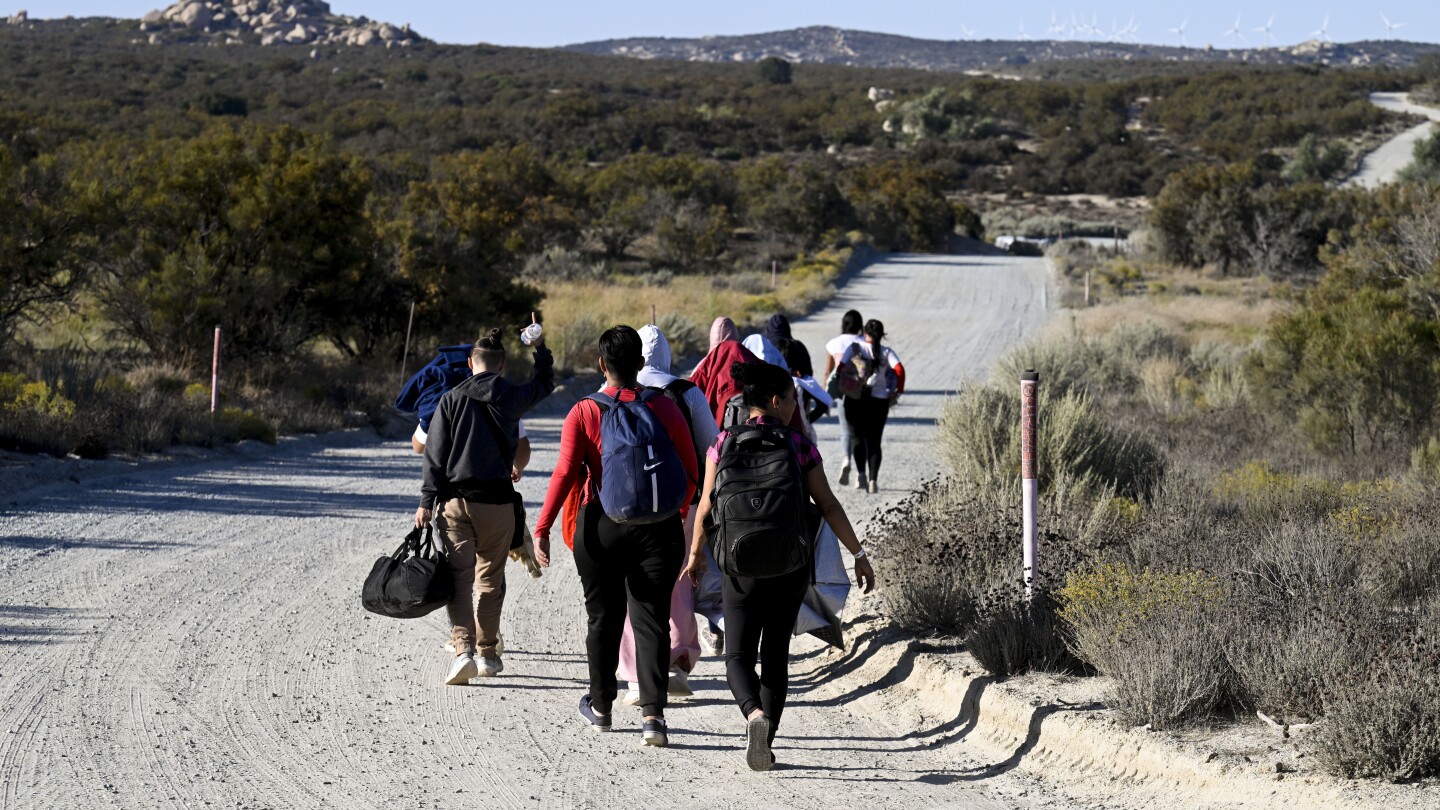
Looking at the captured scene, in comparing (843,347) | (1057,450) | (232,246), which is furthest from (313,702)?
(232,246)

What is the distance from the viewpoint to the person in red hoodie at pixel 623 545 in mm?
5852

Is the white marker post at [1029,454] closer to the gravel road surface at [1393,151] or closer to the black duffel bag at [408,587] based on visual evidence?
the black duffel bag at [408,587]

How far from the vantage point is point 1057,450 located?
10.6 meters

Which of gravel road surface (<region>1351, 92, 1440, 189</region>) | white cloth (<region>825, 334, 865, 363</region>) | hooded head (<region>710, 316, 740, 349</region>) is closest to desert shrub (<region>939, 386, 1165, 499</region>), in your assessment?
white cloth (<region>825, 334, 865, 363</region>)

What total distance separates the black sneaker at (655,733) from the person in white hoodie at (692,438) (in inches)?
19.3

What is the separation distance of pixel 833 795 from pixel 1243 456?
27.2 ft

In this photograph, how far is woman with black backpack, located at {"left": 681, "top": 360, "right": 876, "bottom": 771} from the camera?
5441 millimetres

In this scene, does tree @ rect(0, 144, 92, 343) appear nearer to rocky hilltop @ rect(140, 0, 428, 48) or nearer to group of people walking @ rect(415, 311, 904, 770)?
group of people walking @ rect(415, 311, 904, 770)

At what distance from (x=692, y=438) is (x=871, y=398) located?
6.18m

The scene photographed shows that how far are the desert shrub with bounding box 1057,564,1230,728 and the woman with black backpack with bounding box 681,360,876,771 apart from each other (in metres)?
1.08

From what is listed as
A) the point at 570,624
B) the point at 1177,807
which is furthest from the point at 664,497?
the point at 570,624

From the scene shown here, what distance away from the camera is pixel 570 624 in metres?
8.17

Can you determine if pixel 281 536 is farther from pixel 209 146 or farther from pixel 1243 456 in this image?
pixel 209 146

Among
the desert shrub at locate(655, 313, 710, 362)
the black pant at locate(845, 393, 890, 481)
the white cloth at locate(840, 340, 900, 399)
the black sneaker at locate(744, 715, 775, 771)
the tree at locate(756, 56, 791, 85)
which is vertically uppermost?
the tree at locate(756, 56, 791, 85)
